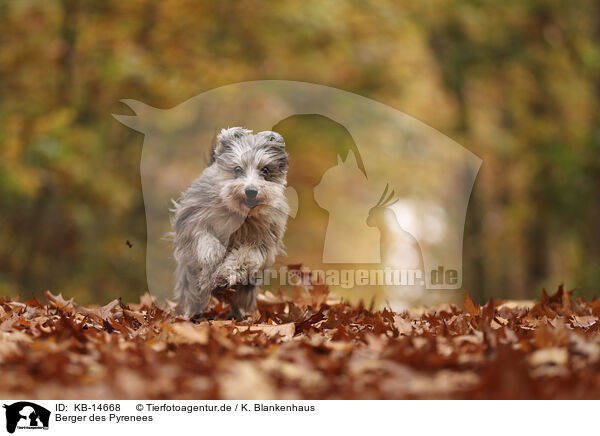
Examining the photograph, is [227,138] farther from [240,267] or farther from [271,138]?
[240,267]

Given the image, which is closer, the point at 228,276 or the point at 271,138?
the point at 228,276

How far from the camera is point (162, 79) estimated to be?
10930 mm

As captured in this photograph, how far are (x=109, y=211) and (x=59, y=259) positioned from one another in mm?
1217

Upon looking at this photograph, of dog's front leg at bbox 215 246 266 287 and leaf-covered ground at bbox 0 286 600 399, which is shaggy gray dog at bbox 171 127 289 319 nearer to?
dog's front leg at bbox 215 246 266 287

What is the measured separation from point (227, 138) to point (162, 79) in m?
6.43

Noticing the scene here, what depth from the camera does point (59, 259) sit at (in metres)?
12.1

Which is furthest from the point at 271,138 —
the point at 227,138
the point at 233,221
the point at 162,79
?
the point at 162,79

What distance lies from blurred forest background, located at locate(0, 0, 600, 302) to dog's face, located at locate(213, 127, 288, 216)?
14.9ft

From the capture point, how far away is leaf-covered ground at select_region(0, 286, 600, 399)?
2711 mm

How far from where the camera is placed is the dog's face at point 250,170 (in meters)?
4.66

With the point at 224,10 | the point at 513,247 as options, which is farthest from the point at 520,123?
the point at 224,10
